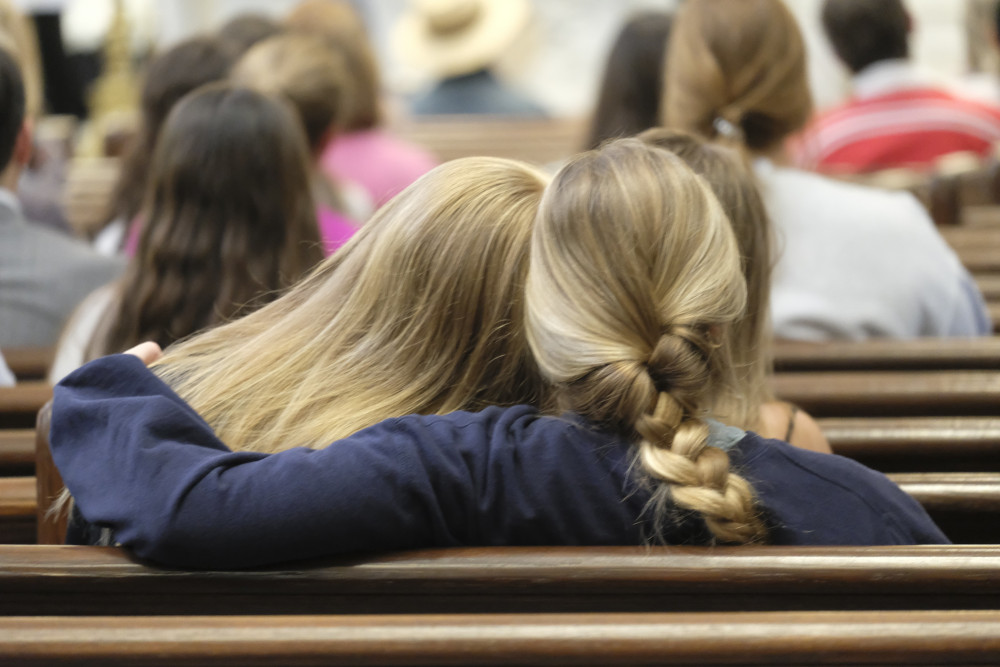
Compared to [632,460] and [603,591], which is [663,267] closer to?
[632,460]

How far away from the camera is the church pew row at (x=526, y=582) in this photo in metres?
0.88

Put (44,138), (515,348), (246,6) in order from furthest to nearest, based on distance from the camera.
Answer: (246,6), (44,138), (515,348)

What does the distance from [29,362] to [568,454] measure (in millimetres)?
1227

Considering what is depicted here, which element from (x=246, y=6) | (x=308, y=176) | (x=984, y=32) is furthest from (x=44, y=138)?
(x=984, y=32)

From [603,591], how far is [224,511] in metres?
0.31

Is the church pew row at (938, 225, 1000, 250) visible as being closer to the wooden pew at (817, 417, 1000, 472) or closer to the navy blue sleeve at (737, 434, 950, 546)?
the wooden pew at (817, 417, 1000, 472)

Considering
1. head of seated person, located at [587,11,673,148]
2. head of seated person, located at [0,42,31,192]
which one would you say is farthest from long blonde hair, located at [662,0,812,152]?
head of seated person, located at [0,42,31,192]

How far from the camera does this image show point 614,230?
100cm

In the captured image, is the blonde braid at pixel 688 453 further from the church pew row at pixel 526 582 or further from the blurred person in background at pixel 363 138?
the blurred person in background at pixel 363 138

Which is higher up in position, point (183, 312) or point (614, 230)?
point (614, 230)

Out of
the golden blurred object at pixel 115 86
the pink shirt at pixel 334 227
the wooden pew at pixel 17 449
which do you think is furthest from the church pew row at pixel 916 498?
the golden blurred object at pixel 115 86

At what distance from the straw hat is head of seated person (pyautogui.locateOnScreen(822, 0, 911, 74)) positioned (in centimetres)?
238

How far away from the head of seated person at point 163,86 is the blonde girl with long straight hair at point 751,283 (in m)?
1.53

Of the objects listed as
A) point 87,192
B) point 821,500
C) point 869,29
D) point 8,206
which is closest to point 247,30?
point 87,192
